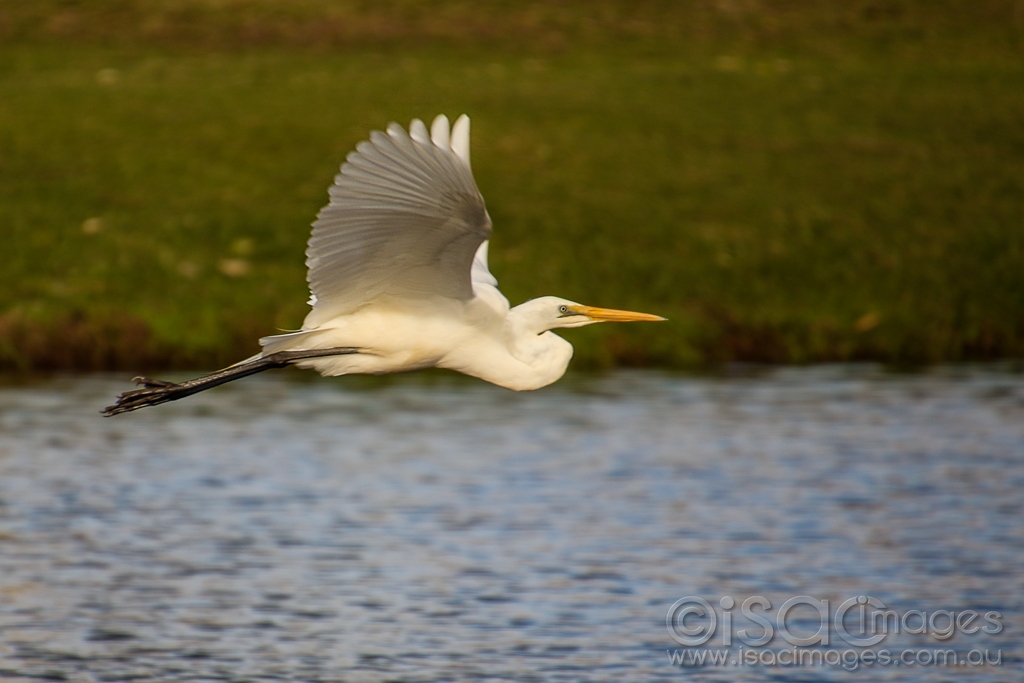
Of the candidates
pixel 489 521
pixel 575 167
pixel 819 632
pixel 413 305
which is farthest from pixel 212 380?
pixel 575 167

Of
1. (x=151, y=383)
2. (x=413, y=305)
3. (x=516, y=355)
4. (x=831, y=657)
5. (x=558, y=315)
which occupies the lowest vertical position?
(x=831, y=657)

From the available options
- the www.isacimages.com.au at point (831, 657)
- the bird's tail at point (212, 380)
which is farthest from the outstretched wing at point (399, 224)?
the www.isacimages.com.au at point (831, 657)

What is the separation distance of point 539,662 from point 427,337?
298 cm

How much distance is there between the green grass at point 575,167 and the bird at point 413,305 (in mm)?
11286

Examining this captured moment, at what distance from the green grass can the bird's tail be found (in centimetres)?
1023

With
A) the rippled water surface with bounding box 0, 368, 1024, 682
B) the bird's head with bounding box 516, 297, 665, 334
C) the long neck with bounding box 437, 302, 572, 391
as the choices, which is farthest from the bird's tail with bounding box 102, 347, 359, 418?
the rippled water surface with bounding box 0, 368, 1024, 682

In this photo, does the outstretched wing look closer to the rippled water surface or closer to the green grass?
the rippled water surface

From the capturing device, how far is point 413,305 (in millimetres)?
8148

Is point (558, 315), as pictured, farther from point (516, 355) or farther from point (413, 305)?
point (413, 305)

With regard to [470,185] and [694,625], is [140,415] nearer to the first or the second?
[694,625]

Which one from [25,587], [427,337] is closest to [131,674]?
[25,587]

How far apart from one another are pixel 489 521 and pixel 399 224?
22.1 feet

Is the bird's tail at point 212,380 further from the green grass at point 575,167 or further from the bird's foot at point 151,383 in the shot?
the green grass at point 575,167

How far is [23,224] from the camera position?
73.5 ft
